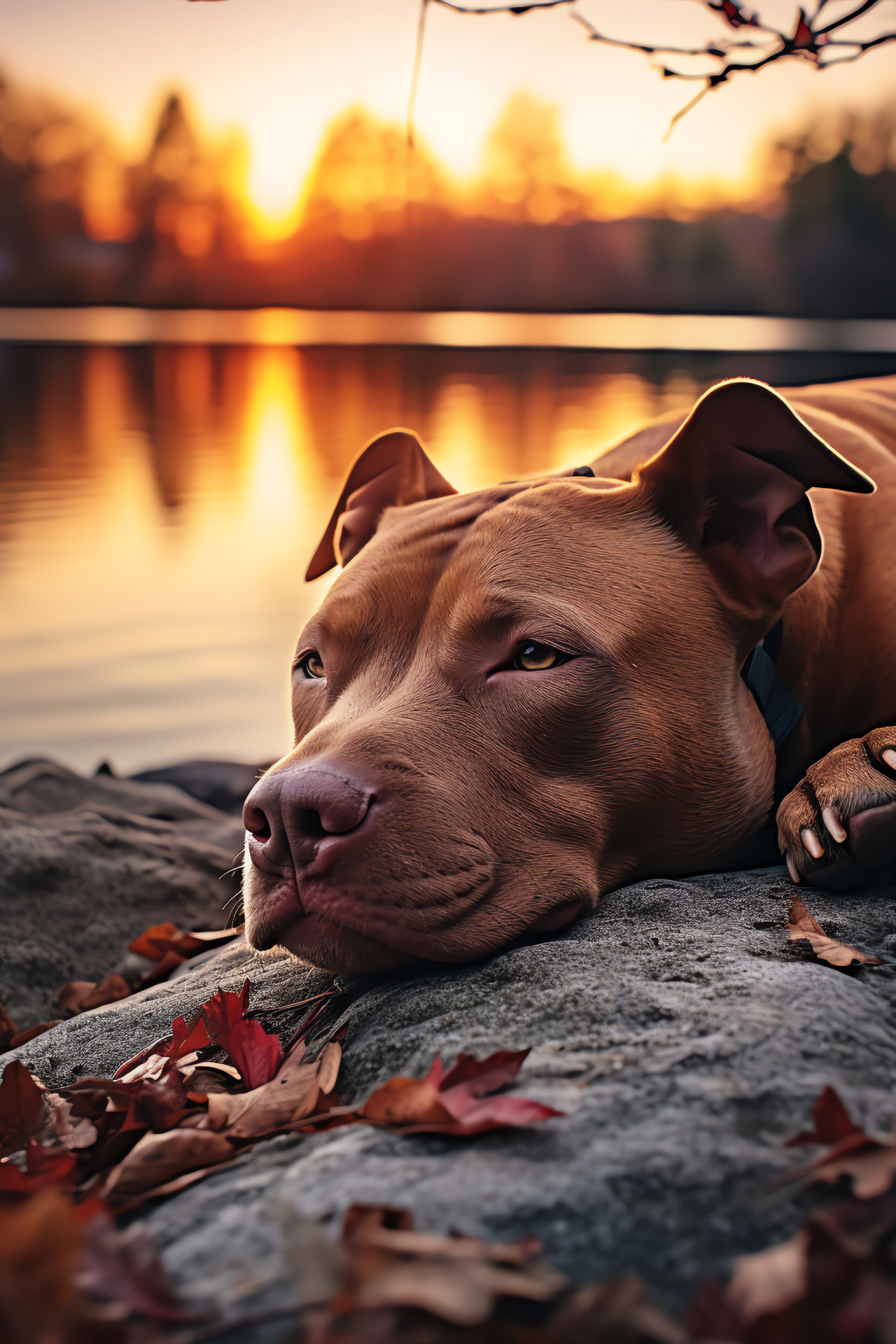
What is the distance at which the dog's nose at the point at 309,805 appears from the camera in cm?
197

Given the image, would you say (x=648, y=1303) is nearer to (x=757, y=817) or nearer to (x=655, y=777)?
(x=655, y=777)

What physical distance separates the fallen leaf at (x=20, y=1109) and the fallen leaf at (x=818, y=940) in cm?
151

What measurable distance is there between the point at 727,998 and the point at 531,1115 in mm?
459

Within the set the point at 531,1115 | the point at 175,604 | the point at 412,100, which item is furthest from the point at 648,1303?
the point at 175,604

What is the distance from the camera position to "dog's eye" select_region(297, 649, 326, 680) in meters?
2.78

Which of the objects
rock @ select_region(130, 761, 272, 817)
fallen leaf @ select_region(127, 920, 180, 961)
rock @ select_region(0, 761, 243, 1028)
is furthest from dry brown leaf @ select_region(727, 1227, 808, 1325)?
rock @ select_region(130, 761, 272, 817)

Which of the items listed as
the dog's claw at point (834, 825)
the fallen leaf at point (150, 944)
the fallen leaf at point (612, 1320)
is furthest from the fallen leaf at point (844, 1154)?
the fallen leaf at point (150, 944)

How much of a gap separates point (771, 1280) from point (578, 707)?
4.39 ft

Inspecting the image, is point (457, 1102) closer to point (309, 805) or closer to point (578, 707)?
point (309, 805)

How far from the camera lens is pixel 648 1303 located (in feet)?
3.50

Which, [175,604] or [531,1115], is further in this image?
[175,604]

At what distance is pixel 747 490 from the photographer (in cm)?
256

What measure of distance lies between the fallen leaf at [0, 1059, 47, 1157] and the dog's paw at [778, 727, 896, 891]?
169cm

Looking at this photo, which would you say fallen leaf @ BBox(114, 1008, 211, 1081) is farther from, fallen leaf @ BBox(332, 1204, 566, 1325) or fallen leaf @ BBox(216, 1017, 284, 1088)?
fallen leaf @ BBox(332, 1204, 566, 1325)
